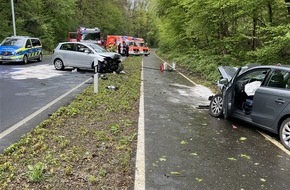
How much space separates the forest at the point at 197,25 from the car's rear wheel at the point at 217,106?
3.54 meters

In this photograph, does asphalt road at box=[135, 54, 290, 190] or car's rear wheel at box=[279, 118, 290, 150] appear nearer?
asphalt road at box=[135, 54, 290, 190]

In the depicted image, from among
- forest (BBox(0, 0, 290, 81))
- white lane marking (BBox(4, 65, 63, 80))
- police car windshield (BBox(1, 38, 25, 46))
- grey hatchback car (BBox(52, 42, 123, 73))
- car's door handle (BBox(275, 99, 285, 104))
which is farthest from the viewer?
police car windshield (BBox(1, 38, 25, 46))

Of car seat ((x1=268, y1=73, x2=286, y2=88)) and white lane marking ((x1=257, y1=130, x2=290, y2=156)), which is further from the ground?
car seat ((x1=268, y1=73, x2=286, y2=88))

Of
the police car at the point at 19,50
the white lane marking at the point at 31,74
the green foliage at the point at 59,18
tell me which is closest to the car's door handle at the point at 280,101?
the white lane marking at the point at 31,74

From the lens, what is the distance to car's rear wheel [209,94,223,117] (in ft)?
26.9

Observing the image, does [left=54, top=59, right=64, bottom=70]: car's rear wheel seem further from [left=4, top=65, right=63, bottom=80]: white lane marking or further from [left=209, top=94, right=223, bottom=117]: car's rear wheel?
[left=209, top=94, right=223, bottom=117]: car's rear wheel

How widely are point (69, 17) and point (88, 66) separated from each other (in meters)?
36.7

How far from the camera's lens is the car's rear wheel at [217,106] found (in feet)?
26.9

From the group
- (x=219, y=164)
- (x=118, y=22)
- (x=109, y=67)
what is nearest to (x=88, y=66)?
(x=109, y=67)

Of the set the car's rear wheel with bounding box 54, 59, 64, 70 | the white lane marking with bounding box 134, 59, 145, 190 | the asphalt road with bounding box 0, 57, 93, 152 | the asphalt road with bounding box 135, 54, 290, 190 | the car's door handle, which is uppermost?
the car's door handle

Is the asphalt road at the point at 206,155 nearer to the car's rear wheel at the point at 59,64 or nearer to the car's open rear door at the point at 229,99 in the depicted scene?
the car's open rear door at the point at 229,99

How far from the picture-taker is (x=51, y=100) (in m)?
9.47

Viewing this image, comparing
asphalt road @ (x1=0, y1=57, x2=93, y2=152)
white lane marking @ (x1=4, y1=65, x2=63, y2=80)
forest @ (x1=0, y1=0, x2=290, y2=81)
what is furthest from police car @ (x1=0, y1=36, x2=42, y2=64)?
forest @ (x1=0, y1=0, x2=290, y2=81)

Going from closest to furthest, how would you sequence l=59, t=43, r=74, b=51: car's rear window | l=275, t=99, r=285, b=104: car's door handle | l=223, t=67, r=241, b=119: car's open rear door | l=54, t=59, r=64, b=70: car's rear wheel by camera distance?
l=275, t=99, r=285, b=104: car's door handle → l=223, t=67, r=241, b=119: car's open rear door → l=59, t=43, r=74, b=51: car's rear window → l=54, t=59, r=64, b=70: car's rear wheel
